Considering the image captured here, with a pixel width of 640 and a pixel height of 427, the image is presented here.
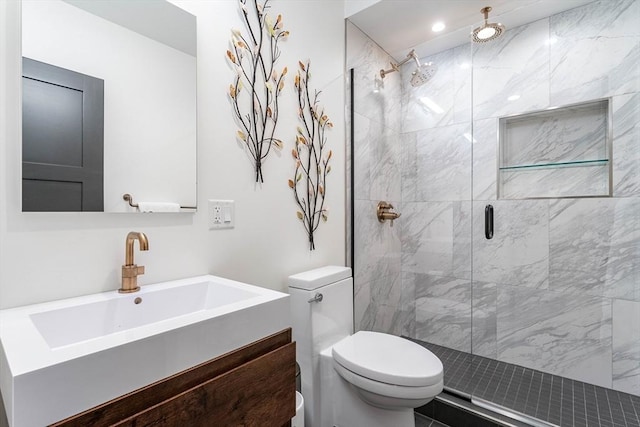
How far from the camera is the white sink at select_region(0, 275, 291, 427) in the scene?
51 centimetres

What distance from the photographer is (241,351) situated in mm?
807

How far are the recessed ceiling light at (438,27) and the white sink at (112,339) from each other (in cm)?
213

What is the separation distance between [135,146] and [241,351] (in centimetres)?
77

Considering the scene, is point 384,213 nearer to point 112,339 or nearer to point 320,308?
point 320,308


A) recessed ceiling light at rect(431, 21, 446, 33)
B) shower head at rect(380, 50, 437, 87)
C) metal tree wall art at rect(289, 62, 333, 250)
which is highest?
recessed ceiling light at rect(431, 21, 446, 33)

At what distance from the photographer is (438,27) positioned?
84.6 inches

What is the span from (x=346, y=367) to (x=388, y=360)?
19 cm

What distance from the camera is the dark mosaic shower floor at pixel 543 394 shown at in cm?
158

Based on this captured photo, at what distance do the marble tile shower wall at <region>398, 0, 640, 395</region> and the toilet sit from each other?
2.29 feet

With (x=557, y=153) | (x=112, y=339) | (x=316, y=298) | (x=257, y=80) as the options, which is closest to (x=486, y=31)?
(x=557, y=153)

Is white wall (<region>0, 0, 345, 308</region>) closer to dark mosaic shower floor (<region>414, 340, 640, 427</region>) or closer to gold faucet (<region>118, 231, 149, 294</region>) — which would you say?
gold faucet (<region>118, 231, 149, 294</region>)

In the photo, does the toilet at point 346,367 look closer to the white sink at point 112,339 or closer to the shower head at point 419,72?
the white sink at point 112,339

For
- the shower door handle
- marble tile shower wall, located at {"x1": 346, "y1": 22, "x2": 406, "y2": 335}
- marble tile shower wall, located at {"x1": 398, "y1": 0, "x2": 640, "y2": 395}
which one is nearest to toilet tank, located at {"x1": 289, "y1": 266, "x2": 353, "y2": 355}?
marble tile shower wall, located at {"x1": 346, "y1": 22, "x2": 406, "y2": 335}

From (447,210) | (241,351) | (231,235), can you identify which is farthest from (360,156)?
(241,351)
